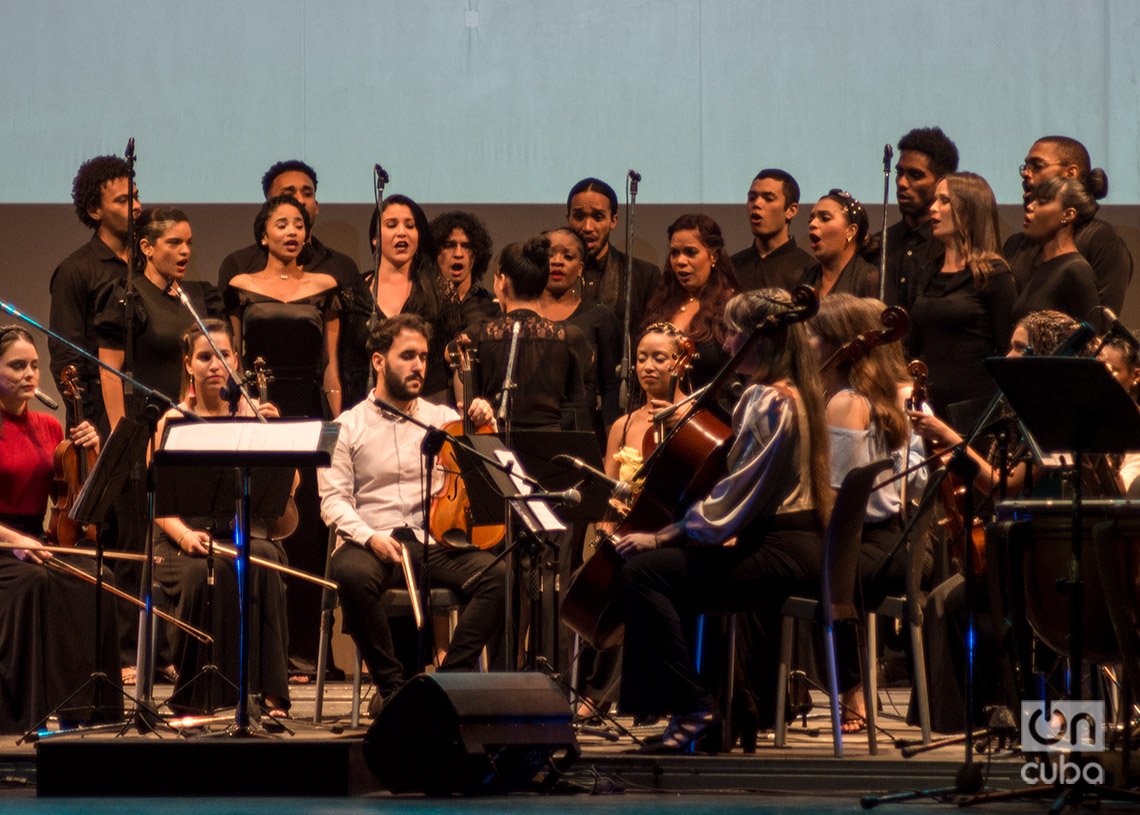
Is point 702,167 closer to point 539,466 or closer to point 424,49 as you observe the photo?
point 424,49

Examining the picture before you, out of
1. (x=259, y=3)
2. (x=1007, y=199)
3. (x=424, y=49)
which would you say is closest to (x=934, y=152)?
(x=1007, y=199)

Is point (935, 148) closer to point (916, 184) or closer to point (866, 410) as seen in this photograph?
point (916, 184)

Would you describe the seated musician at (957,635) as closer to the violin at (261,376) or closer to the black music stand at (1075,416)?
the black music stand at (1075,416)

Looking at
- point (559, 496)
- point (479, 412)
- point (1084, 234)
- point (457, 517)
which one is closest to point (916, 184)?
Result: point (1084, 234)

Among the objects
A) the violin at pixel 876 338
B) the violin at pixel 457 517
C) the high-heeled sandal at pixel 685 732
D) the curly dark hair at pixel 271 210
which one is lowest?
the high-heeled sandal at pixel 685 732

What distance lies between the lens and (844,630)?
508cm

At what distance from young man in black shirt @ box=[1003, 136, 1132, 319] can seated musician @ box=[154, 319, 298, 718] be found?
2.49 m

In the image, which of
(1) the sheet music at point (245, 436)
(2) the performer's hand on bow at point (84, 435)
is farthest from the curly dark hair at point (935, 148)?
(2) the performer's hand on bow at point (84, 435)

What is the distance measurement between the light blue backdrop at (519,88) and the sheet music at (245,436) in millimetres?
2644

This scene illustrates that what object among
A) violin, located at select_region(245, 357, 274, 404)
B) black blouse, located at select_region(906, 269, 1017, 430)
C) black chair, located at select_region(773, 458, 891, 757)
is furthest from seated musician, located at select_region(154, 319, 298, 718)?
black blouse, located at select_region(906, 269, 1017, 430)

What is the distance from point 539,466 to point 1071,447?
188 cm

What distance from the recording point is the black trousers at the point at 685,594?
4.43 meters

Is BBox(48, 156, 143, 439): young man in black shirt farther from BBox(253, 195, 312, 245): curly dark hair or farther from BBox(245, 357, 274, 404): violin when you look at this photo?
BBox(245, 357, 274, 404): violin

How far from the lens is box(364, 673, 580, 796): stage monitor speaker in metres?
3.84
